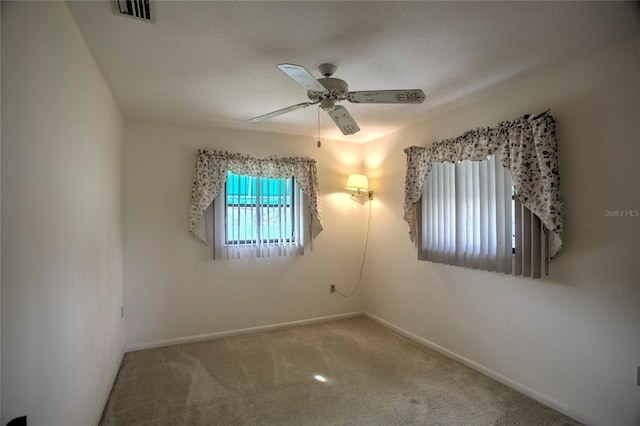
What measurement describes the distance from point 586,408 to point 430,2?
2.69 metres

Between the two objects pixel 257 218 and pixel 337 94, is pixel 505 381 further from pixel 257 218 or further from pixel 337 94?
pixel 257 218

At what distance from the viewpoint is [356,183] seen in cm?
405

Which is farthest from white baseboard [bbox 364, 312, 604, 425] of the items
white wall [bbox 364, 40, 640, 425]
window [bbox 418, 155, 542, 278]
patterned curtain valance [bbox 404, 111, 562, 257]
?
patterned curtain valance [bbox 404, 111, 562, 257]

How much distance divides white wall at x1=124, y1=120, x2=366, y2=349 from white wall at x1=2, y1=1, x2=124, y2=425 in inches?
40.7

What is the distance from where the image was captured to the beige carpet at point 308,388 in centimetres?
216

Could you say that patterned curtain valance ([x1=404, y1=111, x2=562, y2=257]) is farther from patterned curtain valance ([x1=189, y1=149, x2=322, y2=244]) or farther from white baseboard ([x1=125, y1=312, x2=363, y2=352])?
white baseboard ([x1=125, y1=312, x2=363, y2=352])

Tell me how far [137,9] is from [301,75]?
879mm

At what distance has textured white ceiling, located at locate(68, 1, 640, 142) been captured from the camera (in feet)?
5.25

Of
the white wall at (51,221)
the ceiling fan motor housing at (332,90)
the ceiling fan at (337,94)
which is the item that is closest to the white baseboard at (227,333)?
the white wall at (51,221)

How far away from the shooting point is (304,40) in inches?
73.3

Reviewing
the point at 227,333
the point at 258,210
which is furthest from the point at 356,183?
the point at 227,333

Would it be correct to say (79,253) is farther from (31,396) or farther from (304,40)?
(304,40)

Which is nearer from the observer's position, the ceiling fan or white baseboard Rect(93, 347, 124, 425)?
the ceiling fan

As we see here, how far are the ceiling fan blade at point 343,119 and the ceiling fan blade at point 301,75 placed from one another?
0.28 meters
